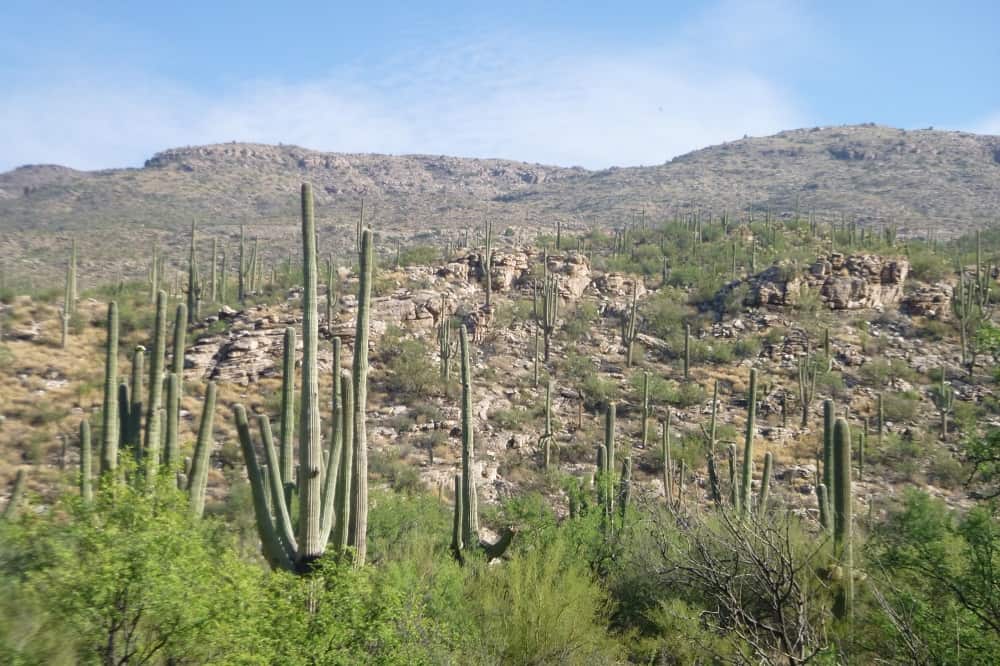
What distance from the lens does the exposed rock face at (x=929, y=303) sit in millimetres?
32531

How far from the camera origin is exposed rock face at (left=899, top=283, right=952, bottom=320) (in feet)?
107

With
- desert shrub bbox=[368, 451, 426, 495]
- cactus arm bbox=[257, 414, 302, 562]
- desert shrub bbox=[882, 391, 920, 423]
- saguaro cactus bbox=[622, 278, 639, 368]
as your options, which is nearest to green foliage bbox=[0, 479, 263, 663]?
cactus arm bbox=[257, 414, 302, 562]

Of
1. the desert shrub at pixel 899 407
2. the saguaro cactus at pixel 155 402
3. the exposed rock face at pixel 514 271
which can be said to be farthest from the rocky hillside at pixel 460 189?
the saguaro cactus at pixel 155 402

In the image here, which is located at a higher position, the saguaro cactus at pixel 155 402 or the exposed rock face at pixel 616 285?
the exposed rock face at pixel 616 285

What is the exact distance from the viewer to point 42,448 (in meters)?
20.3

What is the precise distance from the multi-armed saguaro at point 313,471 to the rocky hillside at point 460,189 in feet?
127

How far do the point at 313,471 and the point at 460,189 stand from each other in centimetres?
9079

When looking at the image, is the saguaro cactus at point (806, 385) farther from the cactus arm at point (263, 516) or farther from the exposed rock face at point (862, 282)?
the cactus arm at point (263, 516)

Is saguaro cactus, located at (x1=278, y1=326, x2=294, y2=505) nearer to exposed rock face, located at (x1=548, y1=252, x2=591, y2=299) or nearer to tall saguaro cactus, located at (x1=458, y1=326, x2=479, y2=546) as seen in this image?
tall saguaro cactus, located at (x1=458, y1=326, x2=479, y2=546)

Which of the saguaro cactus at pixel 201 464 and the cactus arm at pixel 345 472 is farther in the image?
the saguaro cactus at pixel 201 464

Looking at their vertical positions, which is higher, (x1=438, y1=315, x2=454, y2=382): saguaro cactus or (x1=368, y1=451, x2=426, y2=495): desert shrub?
(x1=438, y1=315, x2=454, y2=382): saguaro cactus

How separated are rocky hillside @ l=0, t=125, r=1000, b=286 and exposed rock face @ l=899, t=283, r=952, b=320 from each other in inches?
742

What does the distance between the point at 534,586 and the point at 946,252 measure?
37708 millimetres

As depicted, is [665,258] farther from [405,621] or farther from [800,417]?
[405,621]
